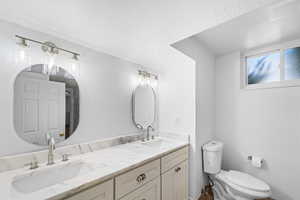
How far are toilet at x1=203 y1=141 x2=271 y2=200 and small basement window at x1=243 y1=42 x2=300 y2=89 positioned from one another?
1179mm

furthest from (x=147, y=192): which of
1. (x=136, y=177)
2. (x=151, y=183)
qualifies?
(x=136, y=177)

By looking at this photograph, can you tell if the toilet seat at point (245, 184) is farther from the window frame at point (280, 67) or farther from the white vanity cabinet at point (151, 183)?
the window frame at point (280, 67)

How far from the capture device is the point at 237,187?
1.63m

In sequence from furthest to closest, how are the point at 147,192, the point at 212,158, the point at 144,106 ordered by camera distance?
the point at 144,106 < the point at 212,158 < the point at 147,192

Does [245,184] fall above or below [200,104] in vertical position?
below

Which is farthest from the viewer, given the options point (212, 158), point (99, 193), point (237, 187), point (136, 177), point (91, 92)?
point (212, 158)

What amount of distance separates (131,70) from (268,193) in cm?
219

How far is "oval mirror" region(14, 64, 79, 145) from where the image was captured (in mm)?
1088

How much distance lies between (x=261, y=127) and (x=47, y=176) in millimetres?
2610

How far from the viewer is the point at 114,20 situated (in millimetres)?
1090

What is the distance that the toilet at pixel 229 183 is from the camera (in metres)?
1.54

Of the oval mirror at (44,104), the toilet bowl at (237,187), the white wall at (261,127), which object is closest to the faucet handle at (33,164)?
the oval mirror at (44,104)

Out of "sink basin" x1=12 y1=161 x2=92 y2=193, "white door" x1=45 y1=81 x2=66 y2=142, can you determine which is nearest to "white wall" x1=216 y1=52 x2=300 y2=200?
"sink basin" x1=12 y1=161 x2=92 y2=193

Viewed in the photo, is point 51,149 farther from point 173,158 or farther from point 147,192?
point 173,158
